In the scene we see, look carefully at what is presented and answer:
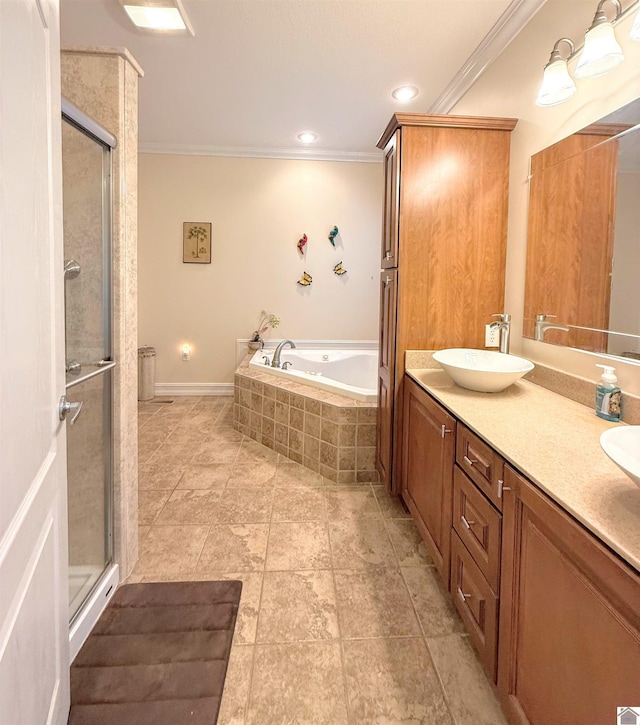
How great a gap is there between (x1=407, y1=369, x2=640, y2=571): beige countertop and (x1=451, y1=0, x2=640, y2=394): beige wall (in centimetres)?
20

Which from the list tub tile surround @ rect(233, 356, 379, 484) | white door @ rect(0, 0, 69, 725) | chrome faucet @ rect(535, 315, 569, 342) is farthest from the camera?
tub tile surround @ rect(233, 356, 379, 484)

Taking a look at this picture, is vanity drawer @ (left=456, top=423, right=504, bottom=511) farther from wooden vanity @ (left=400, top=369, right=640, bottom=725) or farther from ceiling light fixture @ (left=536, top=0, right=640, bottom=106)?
ceiling light fixture @ (left=536, top=0, right=640, bottom=106)

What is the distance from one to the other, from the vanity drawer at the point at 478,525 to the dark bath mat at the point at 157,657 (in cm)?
90

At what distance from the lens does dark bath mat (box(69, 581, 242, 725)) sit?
1231 millimetres

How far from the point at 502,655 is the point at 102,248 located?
1838mm

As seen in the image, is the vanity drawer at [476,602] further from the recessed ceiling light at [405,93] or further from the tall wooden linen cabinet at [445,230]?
the recessed ceiling light at [405,93]

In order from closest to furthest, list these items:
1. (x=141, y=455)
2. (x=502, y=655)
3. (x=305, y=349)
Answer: (x=502, y=655)
(x=141, y=455)
(x=305, y=349)

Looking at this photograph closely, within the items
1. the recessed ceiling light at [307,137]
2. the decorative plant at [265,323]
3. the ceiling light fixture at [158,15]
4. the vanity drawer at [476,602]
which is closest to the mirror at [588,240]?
the vanity drawer at [476,602]

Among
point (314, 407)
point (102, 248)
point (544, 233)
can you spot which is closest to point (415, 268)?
point (544, 233)

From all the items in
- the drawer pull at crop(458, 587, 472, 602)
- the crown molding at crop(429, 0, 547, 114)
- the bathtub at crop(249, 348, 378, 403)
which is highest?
the crown molding at crop(429, 0, 547, 114)

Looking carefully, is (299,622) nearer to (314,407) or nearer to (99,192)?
(314,407)

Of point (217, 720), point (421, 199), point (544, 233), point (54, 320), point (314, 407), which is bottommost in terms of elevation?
point (217, 720)

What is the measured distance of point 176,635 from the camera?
1.50 meters

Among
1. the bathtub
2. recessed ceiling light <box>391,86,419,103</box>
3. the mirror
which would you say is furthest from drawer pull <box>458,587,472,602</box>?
recessed ceiling light <box>391,86,419,103</box>
